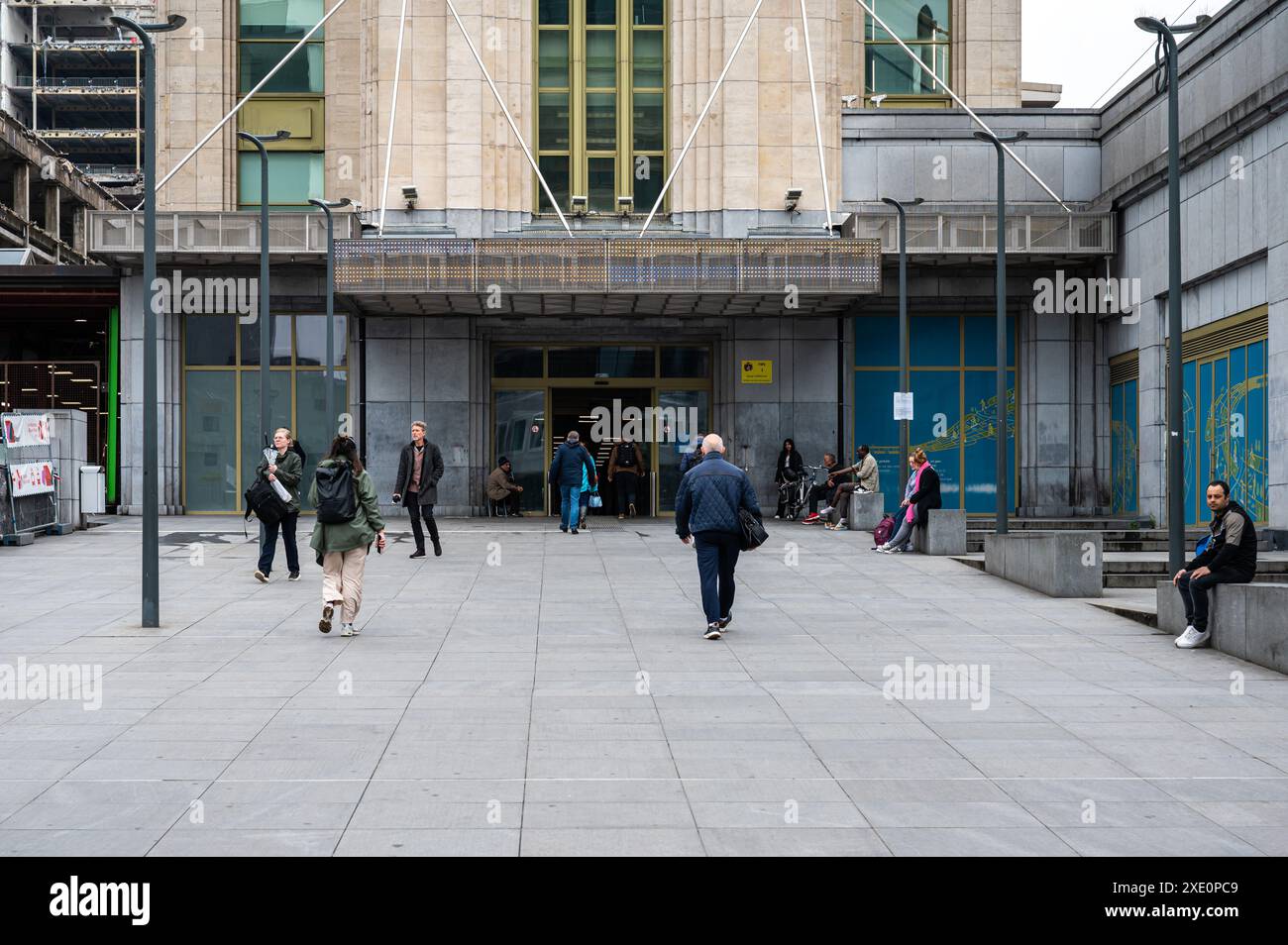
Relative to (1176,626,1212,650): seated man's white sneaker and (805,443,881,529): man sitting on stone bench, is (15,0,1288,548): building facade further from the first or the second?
(1176,626,1212,650): seated man's white sneaker

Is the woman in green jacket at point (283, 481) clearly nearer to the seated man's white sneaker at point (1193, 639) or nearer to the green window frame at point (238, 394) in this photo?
the seated man's white sneaker at point (1193, 639)

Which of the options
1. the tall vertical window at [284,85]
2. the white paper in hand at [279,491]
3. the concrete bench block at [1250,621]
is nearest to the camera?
the concrete bench block at [1250,621]

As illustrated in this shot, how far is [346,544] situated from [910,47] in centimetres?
3010

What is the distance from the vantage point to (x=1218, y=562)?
1231cm

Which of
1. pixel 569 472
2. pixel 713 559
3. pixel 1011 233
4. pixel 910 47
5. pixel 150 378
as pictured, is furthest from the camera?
pixel 910 47

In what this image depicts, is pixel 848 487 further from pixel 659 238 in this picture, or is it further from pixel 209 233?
pixel 209 233

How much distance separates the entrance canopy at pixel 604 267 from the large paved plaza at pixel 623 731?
1344 centimetres

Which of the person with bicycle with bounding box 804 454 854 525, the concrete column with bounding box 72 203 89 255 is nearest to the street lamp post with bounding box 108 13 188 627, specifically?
the concrete column with bounding box 72 203 89 255

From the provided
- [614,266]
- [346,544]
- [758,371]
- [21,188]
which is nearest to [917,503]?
[614,266]

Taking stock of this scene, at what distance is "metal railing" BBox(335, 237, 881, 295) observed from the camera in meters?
28.7

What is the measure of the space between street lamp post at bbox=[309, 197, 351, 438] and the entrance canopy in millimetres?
318

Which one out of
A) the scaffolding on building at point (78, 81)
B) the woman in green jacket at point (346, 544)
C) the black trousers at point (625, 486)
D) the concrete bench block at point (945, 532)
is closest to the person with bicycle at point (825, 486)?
the black trousers at point (625, 486)

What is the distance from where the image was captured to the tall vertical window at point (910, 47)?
3772 centimetres
